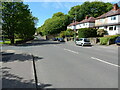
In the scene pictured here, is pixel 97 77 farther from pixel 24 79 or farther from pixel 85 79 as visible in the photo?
pixel 24 79

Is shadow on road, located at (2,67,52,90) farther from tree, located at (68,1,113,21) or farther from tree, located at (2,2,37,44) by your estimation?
tree, located at (68,1,113,21)

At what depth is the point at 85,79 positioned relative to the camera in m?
6.14

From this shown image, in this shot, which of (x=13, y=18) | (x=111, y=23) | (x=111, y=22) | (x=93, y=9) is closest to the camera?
(x=13, y=18)

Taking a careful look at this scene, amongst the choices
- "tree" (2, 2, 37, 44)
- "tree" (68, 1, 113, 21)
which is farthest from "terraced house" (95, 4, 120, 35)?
"tree" (68, 1, 113, 21)

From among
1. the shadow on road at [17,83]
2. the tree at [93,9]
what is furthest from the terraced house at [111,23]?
the shadow on road at [17,83]

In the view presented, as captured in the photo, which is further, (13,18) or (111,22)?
(111,22)

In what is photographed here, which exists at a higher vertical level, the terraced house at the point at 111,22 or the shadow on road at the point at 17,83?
the terraced house at the point at 111,22

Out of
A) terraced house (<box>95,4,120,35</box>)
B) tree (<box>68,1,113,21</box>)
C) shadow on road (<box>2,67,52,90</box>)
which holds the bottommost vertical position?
shadow on road (<box>2,67,52,90</box>)

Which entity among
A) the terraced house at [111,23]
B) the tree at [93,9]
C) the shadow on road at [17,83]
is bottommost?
the shadow on road at [17,83]

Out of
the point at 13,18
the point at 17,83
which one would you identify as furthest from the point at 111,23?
the point at 17,83

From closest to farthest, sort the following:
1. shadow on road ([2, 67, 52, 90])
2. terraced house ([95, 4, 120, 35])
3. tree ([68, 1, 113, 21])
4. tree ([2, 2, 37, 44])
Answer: shadow on road ([2, 67, 52, 90])
tree ([2, 2, 37, 44])
terraced house ([95, 4, 120, 35])
tree ([68, 1, 113, 21])

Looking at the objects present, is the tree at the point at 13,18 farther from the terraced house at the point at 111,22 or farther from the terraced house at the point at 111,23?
the terraced house at the point at 111,23

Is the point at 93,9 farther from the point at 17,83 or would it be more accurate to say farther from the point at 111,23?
the point at 17,83

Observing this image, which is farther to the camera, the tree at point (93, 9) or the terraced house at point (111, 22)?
the tree at point (93, 9)
